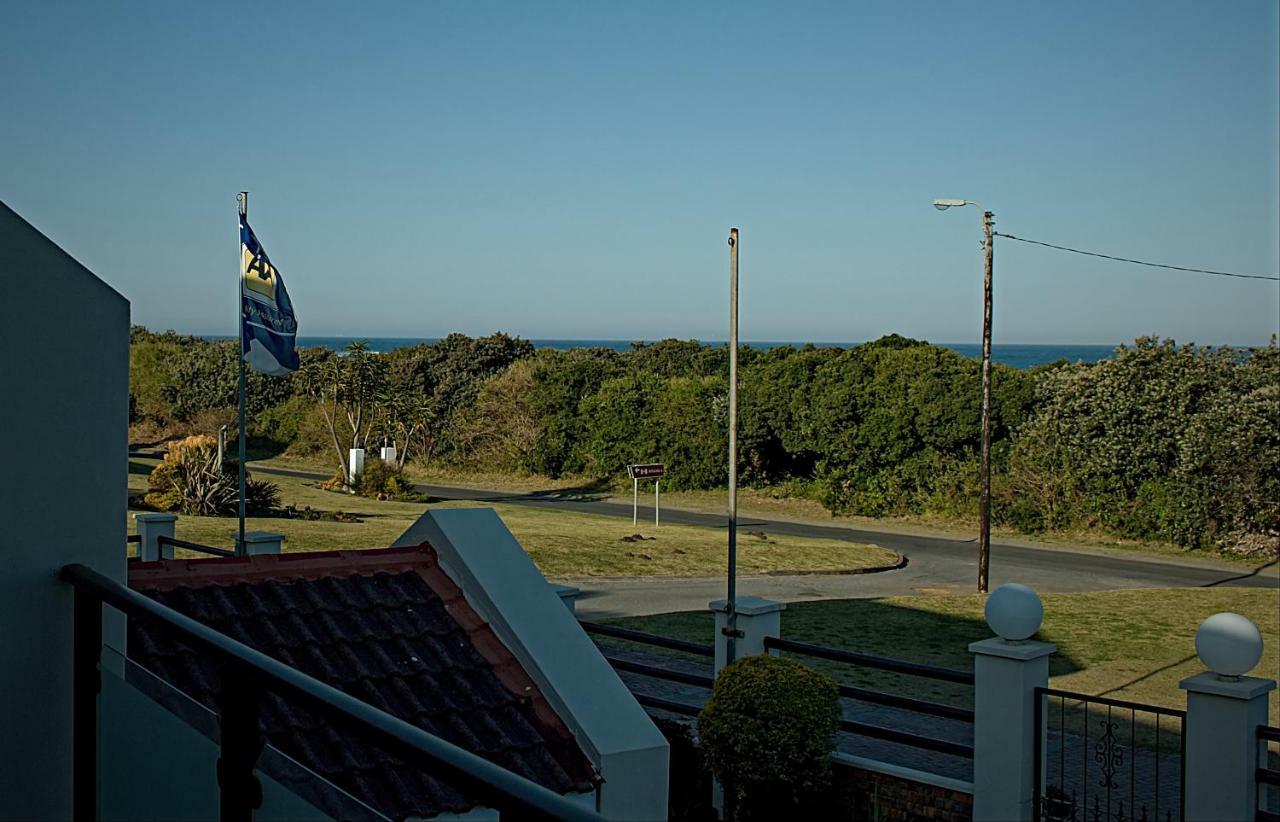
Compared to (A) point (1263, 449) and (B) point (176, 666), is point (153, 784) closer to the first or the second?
(B) point (176, 666)

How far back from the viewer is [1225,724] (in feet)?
22.8

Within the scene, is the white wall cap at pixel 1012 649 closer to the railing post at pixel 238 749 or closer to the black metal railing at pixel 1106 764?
the black metal railing at pixel 1106 764

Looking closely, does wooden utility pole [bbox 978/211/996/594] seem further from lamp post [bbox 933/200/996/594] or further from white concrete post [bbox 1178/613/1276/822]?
white concrete post [bbox 1178/613/1276/822]

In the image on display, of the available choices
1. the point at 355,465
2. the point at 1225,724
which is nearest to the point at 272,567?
the point at 1225,724

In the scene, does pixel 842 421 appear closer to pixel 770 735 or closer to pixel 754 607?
pixel 754 607

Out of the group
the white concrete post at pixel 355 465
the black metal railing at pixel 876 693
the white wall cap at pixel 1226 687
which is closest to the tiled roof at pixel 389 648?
the black metal railing at pixel 876 693

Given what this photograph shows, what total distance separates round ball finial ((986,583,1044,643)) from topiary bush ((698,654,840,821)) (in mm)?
1319

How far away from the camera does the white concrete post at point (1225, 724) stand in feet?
22.5

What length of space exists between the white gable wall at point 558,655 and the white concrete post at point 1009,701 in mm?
3096

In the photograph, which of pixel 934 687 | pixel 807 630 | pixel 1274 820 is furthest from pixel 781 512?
pixel 1274 820

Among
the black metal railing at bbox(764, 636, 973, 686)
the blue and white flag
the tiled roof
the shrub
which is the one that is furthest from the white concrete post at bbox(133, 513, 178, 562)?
the shrub

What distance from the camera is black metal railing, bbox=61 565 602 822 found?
150 centimetres

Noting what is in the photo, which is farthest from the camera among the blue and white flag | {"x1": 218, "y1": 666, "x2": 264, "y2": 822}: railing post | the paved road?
the paved road

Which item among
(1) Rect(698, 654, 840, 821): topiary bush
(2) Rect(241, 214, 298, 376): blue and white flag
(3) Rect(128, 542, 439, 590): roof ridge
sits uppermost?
(2) Rect(241, 214, 298, 376): blue and white flag
